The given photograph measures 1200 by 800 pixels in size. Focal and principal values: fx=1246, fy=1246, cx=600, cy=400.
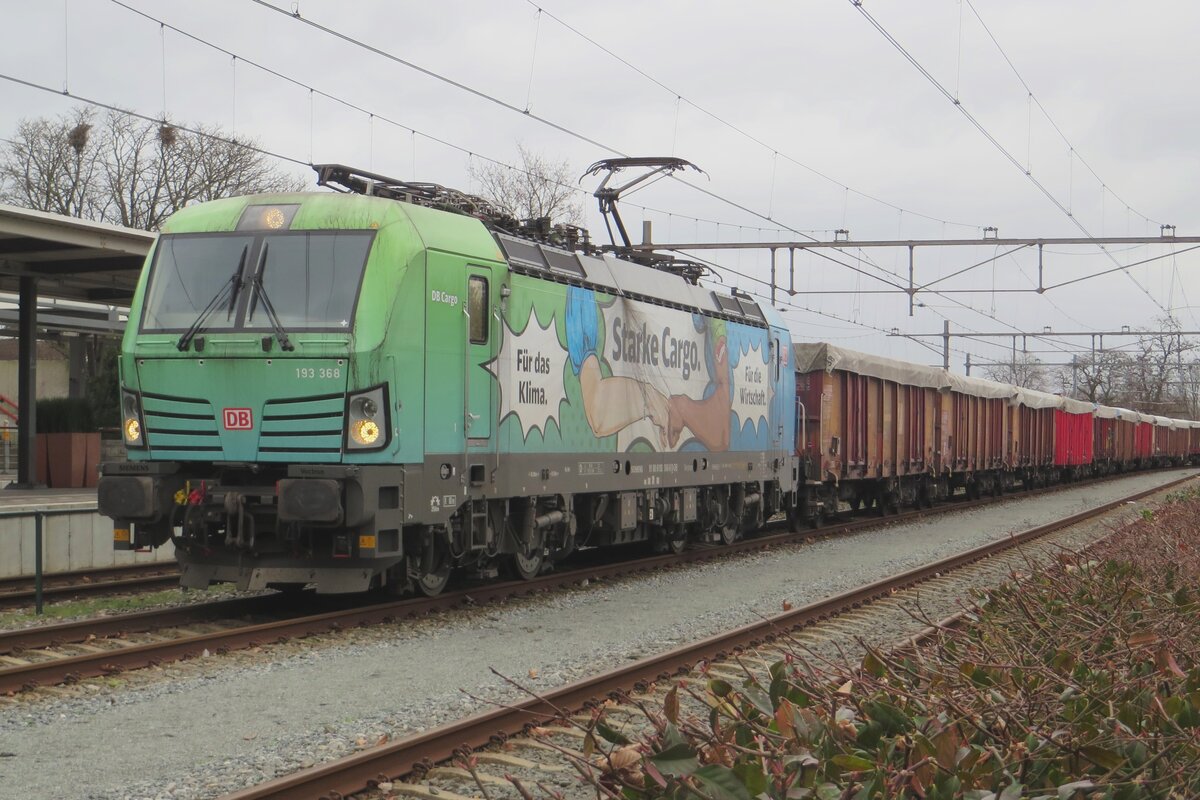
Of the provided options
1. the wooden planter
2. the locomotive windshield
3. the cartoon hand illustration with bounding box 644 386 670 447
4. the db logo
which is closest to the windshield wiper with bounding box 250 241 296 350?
the locomotive windshield

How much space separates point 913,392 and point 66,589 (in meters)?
18.8

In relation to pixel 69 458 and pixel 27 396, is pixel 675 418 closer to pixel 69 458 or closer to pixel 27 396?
pixel 27 396

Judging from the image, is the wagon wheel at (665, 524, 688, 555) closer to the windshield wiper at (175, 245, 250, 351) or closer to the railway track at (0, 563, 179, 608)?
the railway track at (0, 563, 179, 608)

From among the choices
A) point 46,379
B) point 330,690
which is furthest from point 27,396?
point 46,379

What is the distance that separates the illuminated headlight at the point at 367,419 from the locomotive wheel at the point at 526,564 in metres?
3.14

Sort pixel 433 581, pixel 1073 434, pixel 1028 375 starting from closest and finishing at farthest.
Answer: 1. pixel 433 581
2. pixel 1073 434
3. pixel 1028 375

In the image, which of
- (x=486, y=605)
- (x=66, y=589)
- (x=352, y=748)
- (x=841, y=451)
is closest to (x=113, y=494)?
(x=66, y=589)

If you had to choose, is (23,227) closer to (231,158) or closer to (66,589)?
(66,589)

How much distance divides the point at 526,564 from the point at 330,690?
4982mm

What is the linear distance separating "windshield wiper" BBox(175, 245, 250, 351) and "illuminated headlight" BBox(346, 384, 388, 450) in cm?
144

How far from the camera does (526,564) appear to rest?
1279cm

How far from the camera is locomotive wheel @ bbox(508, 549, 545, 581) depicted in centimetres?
1265

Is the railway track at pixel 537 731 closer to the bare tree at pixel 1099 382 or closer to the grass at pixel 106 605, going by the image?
the grass at pixel 106 605

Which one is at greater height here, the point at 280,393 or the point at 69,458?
the point at 280,393
